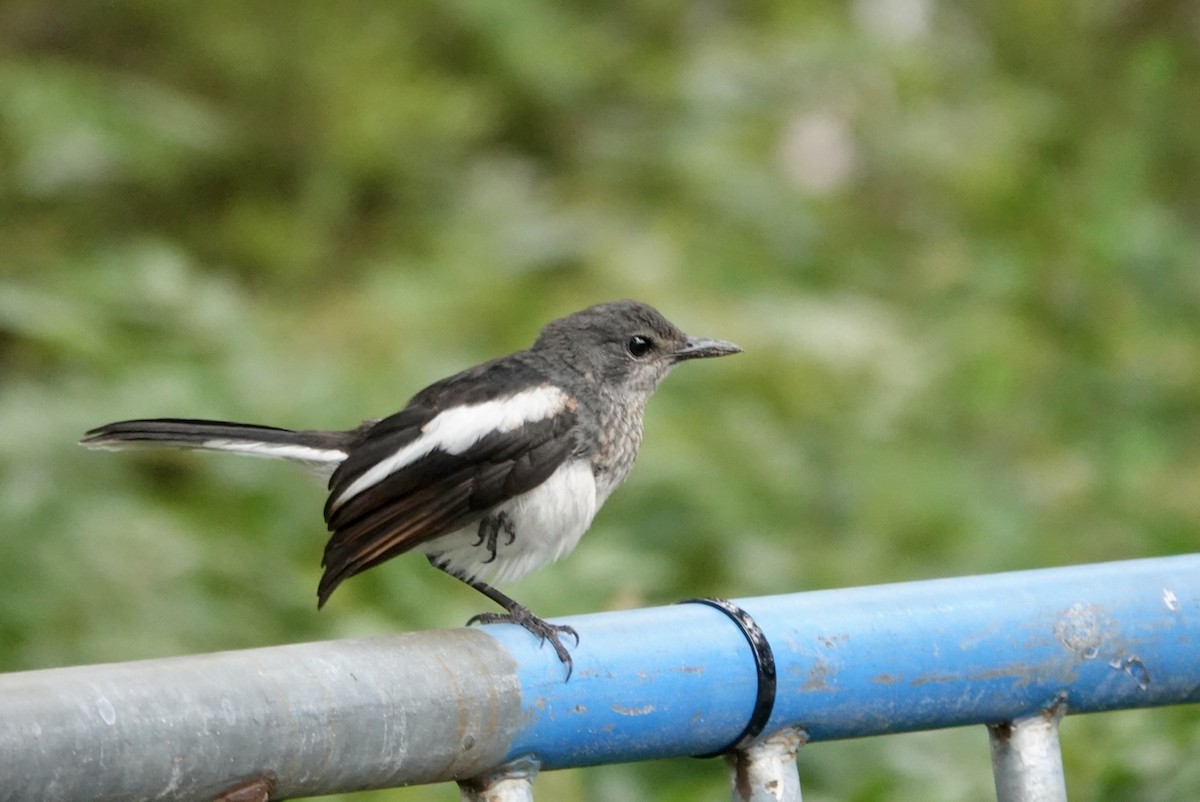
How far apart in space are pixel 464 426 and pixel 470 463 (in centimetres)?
10

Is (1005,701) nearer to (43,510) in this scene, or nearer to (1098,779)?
(1098,779)

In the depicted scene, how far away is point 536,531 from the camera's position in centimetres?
315

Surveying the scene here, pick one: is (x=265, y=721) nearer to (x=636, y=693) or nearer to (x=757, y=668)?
(x=636, y=693)

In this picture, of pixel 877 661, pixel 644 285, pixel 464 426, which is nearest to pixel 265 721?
pixel 877 661

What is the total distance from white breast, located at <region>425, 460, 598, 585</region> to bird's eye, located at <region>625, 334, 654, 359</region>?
540mm

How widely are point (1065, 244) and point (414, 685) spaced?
228 inches

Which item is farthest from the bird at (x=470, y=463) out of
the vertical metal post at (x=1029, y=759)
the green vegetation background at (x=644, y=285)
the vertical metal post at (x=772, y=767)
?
the vertical metal post at (x=1029, y=759)

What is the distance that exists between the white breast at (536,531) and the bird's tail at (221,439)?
1.07ft

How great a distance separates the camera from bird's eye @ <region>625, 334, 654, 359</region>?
3.76m

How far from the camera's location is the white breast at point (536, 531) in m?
3.15

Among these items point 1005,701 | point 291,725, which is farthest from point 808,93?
point 291,725

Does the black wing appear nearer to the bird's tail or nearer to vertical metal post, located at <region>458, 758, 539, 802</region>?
the bird's tail

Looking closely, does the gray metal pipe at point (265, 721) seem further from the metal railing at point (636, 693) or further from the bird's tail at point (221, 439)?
the bird's tail at point (221, 439)

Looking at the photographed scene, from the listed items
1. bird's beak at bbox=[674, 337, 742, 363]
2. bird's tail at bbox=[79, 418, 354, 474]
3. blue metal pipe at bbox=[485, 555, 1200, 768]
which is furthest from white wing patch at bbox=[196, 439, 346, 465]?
blue metal pipe at bbox=[485, 555, 1200, 768]
